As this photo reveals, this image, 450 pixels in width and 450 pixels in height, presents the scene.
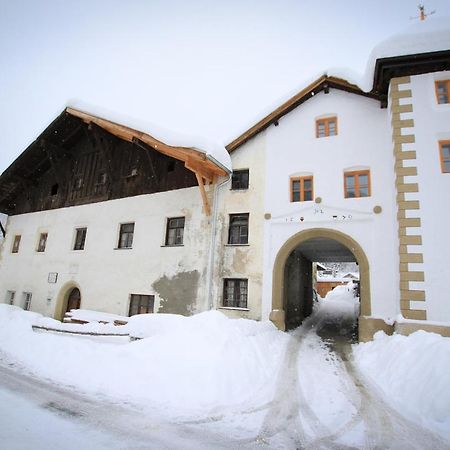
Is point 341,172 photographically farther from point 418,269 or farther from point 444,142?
point 418,269

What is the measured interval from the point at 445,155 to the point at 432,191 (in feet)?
4.48

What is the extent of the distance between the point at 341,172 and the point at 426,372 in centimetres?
835

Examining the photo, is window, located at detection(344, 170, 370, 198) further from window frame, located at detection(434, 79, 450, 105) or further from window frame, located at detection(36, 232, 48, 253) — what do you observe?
window frame, located at detection(36, 232, 48, 253)

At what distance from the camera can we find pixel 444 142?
9852 mm

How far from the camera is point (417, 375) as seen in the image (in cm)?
564

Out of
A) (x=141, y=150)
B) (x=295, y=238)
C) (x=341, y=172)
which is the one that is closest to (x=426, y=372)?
(x=295, y=238)

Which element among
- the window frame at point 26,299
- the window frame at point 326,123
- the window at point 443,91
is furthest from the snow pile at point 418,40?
the window frame at point 26,299

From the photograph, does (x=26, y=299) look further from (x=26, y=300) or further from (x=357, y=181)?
(x=357, y=181)

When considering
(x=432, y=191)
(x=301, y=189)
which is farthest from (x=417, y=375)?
(x=301, y=189)

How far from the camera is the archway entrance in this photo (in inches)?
687

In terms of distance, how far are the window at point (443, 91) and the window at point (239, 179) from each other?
7631 millimetres

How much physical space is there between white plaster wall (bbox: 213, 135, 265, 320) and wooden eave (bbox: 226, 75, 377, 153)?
0.37m

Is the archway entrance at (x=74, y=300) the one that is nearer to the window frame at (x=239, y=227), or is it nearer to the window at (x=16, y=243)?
the window at (x=16, y=243)

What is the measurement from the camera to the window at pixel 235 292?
42.4 ft
